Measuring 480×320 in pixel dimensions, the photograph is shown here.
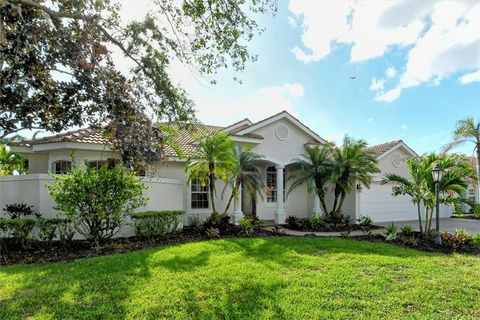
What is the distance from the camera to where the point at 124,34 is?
8.59m

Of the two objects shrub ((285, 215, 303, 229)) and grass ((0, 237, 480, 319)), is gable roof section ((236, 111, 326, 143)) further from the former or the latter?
grass ((0, 237, 480, 319))

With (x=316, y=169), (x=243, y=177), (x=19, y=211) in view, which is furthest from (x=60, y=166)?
(x=316, y=169)

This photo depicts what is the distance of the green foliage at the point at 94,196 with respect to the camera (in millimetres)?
8203

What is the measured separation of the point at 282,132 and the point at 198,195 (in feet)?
19.2

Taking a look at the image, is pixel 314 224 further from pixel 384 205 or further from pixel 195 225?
pixel 384 205

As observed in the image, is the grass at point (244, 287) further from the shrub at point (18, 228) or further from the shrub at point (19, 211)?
the shrub at point (19, 211)

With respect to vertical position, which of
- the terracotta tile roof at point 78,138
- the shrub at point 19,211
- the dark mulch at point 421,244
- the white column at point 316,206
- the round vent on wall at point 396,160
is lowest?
the dark mulch at point 421,244

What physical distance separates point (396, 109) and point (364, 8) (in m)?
9.80

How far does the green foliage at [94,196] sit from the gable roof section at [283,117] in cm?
744

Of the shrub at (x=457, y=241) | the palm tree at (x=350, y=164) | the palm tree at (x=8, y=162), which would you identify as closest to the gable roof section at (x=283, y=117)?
the palm tree at (x=350, y=164)

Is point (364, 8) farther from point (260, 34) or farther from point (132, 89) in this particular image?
point (132, 89)

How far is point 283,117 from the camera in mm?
→ 15891

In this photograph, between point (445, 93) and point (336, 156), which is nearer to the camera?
point (445, 93)

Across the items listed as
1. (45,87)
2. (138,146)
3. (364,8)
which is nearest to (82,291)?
(138,146)
